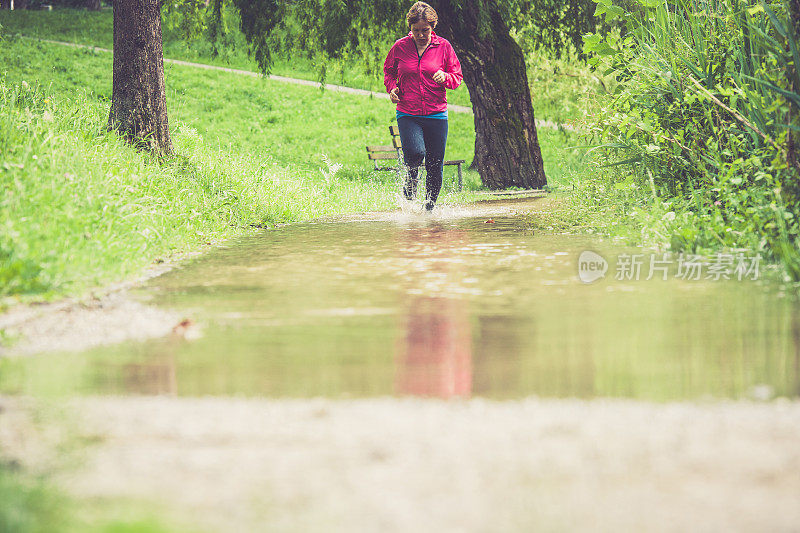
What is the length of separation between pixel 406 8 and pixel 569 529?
1581cm

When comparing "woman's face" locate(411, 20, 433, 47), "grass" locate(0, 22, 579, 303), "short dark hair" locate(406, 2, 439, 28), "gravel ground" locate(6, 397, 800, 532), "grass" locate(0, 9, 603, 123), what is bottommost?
"gravel ground" locate(6, 397, 800, 532)

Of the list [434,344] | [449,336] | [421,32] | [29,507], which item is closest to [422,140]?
[421,32]

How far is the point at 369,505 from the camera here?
2570 mm

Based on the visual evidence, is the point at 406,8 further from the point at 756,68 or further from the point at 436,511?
the point at 436,511

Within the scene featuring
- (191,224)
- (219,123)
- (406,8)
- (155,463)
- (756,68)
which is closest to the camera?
(155,463)

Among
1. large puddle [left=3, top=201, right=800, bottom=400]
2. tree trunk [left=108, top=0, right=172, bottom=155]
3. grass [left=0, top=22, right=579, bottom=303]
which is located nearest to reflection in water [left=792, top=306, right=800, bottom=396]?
large puddle [left=3, top=201, right=800, bottom=400]

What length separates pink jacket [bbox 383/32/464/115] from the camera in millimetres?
10898

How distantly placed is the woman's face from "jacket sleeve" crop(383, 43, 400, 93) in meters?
0.26

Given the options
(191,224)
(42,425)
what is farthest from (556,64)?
(42,425)

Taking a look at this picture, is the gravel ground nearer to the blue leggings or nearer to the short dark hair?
the short dark hair

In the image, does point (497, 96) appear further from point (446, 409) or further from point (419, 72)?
point (446, 409)

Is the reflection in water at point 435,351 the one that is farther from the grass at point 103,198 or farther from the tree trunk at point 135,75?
the tree trunk at point 135,75

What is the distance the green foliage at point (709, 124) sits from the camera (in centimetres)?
682

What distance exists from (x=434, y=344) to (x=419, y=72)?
684cm
